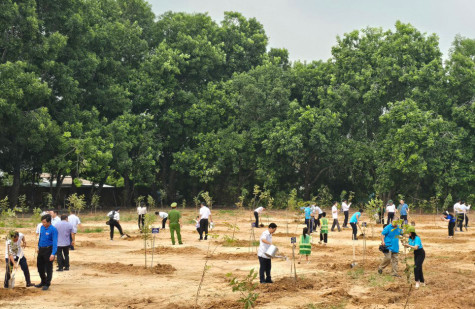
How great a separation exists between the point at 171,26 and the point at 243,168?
564 inches

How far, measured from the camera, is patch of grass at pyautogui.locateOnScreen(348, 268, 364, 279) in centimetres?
1523

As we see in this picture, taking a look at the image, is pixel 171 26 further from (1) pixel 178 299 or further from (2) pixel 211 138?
(1) pixel 178 299

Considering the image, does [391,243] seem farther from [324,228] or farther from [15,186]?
[15,186]

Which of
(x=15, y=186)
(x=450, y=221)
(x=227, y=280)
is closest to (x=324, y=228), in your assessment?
(x=450, y=221)

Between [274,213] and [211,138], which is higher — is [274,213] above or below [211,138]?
below

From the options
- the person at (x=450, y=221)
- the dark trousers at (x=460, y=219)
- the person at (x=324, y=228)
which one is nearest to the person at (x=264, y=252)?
the person at (x=324, y=228)

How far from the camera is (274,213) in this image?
44.6m

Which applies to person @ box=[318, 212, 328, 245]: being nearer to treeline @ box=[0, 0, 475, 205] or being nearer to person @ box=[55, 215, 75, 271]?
person @ box=[55, 215, 75, 271]

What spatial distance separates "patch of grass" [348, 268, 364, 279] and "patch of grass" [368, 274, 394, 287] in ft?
1.16

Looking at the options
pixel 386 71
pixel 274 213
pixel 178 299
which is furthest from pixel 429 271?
pixel 386 71

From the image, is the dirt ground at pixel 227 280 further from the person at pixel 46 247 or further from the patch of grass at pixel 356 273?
the person at pixel 46 247

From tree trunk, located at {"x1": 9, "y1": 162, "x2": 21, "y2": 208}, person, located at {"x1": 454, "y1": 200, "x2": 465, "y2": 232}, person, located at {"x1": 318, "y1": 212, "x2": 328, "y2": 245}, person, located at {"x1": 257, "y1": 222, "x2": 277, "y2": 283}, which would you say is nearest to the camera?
person, located at {"x1": 257, "y1": 222, "x2": 277, "y2": 283}

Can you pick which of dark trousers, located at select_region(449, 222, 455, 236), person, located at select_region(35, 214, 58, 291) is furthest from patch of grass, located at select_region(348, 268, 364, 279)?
dark trousers, located at select_region(449, 222, 455, 236)

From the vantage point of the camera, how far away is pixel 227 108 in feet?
162
